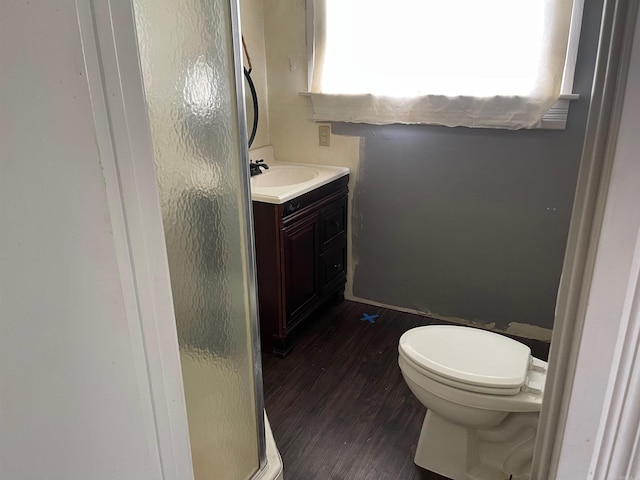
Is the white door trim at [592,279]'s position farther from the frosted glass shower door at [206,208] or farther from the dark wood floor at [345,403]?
the dark wood floor at [345,403]

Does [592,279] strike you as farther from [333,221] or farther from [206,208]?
[333,221]

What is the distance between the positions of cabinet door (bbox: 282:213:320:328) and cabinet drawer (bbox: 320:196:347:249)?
0.06m

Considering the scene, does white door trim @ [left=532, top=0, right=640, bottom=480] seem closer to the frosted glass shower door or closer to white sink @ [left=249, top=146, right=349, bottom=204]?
the frosted glass shower door

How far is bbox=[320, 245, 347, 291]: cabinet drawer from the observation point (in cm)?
259

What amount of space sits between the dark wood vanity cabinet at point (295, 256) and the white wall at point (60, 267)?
144 cm

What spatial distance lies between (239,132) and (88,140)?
55cm

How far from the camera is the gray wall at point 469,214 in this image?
226cm

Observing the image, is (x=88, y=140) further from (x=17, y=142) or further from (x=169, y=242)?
(x=169, y=242)

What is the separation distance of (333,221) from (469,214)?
0.67 m

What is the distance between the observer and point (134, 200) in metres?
0.70

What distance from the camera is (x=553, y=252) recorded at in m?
2.35

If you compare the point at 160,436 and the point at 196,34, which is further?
the point at 196,34

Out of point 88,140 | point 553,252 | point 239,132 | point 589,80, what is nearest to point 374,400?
point 553,252

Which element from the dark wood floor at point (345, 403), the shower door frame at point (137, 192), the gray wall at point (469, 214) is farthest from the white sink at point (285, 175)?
the shower door frame at point (137, 192)
